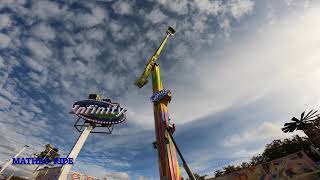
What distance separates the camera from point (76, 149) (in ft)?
105

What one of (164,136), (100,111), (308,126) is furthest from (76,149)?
(308,126)

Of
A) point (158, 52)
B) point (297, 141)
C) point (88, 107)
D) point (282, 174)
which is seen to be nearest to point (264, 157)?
point (297, 141)

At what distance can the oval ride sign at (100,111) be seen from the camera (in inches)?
1419

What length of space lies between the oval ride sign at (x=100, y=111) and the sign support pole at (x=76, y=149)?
77.4 inches

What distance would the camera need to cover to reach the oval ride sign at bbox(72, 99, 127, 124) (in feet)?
118

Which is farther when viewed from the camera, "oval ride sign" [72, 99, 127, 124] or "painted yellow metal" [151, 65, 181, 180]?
"oval ride sign" [72, 99, 127, 124]

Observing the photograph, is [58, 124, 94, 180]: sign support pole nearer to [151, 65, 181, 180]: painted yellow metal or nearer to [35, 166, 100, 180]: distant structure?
[35, 166, 100, 180]: distant structure

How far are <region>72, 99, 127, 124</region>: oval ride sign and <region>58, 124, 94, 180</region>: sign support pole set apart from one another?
196 centimetres

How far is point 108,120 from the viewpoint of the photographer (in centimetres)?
3712

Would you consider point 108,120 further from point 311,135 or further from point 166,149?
point 311,135

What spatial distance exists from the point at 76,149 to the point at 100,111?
809 centimetres

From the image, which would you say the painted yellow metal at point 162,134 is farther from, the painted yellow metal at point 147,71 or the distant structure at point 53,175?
the distant structure at point 53,175

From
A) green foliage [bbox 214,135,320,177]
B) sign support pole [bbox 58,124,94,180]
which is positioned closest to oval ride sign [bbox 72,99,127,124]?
sign support pole [bbox 58,124,94,180]

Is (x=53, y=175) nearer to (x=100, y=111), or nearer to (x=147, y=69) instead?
(x=100, y=111)
